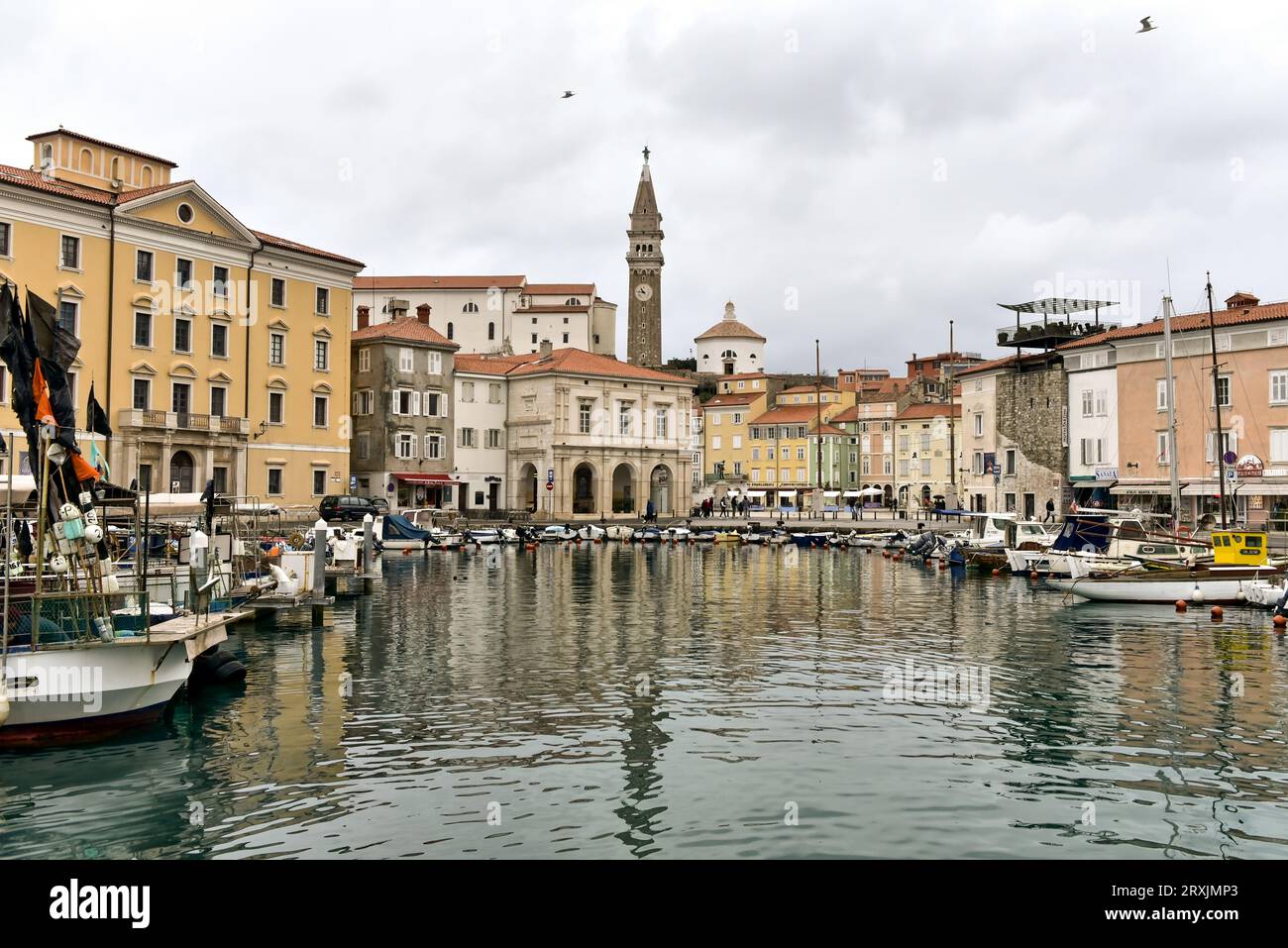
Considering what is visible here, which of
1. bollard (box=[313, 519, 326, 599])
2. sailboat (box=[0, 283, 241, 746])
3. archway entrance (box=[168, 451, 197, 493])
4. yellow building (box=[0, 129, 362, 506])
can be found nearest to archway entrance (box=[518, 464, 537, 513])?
yellow building (box=[0, 129, 362, 506])

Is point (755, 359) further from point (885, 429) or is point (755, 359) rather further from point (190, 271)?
point (190, 271)

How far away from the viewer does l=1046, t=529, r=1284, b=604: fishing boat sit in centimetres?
3172

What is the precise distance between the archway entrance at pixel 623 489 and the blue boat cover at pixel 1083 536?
1844 inches

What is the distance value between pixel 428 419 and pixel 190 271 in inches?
836

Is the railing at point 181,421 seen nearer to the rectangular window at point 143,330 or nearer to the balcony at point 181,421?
the balcony at point 181,421

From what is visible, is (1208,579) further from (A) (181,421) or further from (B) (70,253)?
(B) (70,253)

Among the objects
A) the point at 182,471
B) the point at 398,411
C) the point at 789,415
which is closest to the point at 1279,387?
the point at 398,411

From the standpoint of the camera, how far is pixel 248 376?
59.8m

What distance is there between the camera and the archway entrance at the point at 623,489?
281 ft

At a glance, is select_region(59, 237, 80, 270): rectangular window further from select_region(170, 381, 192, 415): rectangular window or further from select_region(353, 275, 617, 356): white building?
select_region(353, 275, 617, 356): white building

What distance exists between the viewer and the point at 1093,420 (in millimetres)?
61406

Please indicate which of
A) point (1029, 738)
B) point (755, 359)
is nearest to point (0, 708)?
point (1029, 738)
